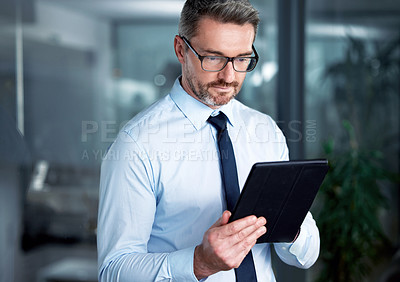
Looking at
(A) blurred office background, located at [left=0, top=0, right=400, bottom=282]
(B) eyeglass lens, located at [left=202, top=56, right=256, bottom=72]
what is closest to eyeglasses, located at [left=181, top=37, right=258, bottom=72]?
(B) eyeglass lens, located at [left=202, top=56, right=256, bottom=72]

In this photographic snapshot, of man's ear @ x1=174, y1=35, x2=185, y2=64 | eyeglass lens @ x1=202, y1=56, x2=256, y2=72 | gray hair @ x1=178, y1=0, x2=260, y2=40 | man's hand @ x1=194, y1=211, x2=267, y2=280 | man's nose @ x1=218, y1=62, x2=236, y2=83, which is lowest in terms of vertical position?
man's hand @ x1=194, y1=211, x2=267, y2=280

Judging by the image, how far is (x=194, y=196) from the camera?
1.29m

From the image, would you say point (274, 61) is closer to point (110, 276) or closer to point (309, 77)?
point (309, 77)

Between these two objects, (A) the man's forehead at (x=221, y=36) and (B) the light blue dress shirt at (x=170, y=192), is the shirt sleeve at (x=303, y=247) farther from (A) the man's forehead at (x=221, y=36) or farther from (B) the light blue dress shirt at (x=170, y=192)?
(A) the man's forehead at (x=221, y=36)

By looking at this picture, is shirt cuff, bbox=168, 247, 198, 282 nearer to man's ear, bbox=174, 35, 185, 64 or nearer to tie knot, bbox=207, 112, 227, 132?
tie knot, bbox=207, 112, 227, 132

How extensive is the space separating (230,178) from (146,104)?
5.31ft

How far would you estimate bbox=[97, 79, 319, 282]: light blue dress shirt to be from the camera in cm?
116

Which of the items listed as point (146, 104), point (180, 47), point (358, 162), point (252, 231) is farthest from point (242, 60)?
point (358, 162)

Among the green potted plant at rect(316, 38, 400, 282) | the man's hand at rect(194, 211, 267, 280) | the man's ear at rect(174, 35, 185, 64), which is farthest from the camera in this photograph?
the green potted plant at rect(316, 38, 400, 282)

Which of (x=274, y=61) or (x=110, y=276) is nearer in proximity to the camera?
(x=110, y=276)

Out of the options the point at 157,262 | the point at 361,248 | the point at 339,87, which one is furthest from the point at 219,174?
the point at 339,87

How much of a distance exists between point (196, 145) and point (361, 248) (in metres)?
2.10

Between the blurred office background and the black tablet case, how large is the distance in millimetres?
1776

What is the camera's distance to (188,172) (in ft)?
4.28
